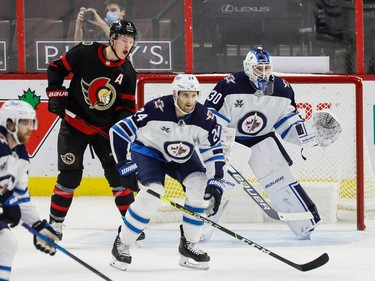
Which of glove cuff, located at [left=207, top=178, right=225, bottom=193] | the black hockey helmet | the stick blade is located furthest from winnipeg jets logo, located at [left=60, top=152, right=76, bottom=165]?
the stick blade

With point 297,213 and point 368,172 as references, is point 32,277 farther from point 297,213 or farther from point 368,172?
point 368,172

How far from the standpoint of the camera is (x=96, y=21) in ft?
24.4

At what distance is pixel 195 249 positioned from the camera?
16.0ft

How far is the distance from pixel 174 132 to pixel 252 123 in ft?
3.02

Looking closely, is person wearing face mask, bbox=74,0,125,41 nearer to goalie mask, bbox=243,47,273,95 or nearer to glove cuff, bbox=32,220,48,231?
goalie mask, bbox=243,47,273,95

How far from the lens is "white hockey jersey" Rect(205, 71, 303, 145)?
5578 mm

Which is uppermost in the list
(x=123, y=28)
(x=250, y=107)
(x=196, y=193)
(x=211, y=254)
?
(x=123, y=28)

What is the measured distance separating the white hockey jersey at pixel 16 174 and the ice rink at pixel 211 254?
2.39 feet

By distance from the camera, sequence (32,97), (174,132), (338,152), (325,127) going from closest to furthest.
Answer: (174,132) → (325,127) → (338,152) → (32,97)

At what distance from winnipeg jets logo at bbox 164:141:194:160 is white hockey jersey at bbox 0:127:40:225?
1.04 m

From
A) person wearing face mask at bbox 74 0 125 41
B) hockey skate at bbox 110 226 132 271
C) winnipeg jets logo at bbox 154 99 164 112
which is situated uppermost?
person wearing face mask at bbox 74 0 125 41

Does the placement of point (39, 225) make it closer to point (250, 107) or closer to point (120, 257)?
point (120, 257)

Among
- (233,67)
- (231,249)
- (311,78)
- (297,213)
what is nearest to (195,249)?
(231,249)

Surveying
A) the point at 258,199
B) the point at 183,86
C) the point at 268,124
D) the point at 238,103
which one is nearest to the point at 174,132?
the point at 183,86
